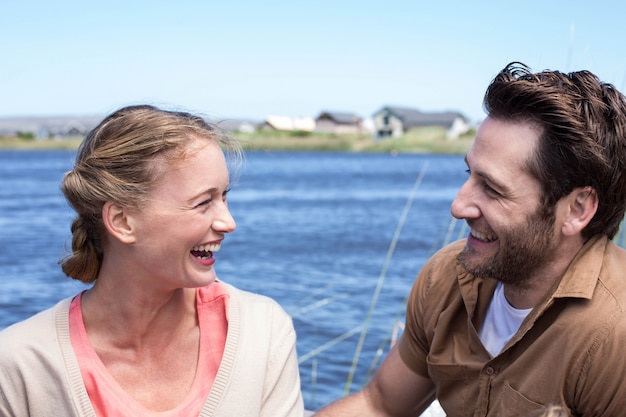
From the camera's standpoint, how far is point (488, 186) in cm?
197

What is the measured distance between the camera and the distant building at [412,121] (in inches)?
2421

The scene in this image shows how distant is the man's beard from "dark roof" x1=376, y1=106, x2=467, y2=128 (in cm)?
5993

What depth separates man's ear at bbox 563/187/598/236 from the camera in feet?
6.34

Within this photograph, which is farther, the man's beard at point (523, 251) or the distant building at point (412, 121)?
the distant building at point (412, 121)

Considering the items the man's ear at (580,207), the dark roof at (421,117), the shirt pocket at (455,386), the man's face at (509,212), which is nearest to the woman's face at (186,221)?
the man's face at (509,212)

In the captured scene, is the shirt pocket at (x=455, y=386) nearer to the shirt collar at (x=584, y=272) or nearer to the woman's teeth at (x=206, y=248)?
the shirt collar at (x=584, y=272)

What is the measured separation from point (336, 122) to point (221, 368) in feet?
210

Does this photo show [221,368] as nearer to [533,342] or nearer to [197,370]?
[197,370]

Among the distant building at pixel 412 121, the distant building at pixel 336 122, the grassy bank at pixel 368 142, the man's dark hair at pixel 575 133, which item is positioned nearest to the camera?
the man's dark hair at pixel 575 133

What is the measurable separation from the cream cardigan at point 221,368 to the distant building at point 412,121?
59809 mm

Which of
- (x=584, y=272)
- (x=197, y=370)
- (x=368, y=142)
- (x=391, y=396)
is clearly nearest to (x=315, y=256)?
(x=391, y=396)

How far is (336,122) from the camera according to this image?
65562 mm

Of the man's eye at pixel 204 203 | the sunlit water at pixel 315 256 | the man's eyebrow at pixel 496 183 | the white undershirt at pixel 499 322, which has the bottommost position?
the sunlit water at pixel 315 256

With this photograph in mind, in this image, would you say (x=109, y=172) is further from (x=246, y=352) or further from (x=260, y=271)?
(x=260, y=271)
